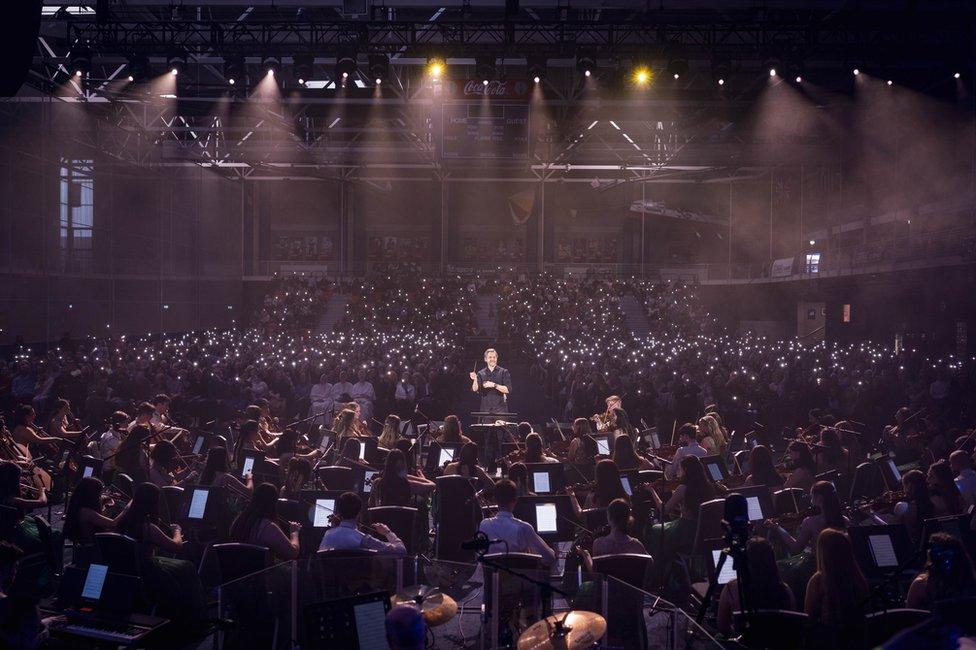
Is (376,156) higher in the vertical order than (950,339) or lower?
higher

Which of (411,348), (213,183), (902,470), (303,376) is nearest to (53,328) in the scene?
(303,376)

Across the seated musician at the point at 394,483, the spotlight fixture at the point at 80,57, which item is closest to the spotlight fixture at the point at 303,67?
the spotlight fixture at the point at 80,57

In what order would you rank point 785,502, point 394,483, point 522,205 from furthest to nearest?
1. point 522,205
2. point 394,483
3. point 785,502

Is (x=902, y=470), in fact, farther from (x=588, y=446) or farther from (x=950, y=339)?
(x=950, y=339)

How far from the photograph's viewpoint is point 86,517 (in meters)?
6.61

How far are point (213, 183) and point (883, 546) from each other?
30359 millimetres

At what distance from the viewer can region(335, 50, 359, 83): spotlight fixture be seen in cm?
1397

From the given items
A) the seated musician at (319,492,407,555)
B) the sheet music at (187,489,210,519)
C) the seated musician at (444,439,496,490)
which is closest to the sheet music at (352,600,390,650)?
the seated musician at (319,492,407,555)

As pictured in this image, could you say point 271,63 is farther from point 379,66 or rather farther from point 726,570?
point 726,570

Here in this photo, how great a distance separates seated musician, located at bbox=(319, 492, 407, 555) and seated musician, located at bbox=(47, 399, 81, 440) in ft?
21.2

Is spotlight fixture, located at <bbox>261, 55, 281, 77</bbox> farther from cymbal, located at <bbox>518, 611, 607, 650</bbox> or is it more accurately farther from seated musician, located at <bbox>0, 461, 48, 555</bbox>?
cymbal, located at <bbox>518, 611, 607, 650</bbox>

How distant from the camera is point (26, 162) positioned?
20.8 metres

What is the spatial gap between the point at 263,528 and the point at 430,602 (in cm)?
177

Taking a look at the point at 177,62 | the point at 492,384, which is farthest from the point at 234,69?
the point at 492,384
